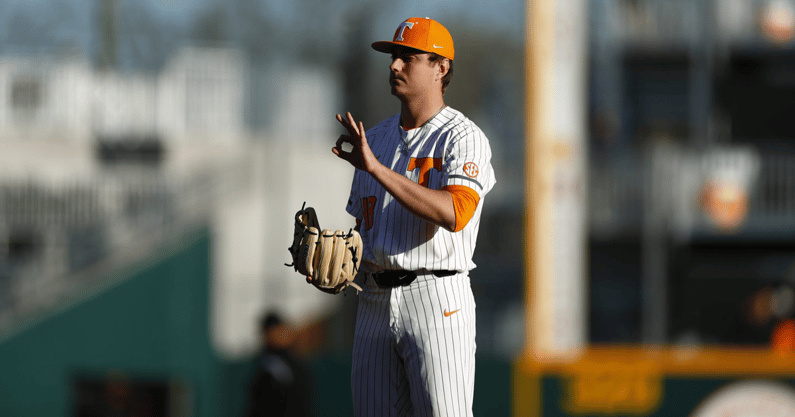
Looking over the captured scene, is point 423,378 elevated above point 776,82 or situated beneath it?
situated beneath

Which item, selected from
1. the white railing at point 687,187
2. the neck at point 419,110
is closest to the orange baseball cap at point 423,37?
the neck at point 419,110

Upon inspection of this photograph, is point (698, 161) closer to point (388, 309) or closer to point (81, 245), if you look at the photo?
point (81, 245)

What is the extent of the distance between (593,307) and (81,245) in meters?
9.02

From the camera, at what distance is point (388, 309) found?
2.49 m

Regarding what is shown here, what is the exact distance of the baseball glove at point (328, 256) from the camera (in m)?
2.38

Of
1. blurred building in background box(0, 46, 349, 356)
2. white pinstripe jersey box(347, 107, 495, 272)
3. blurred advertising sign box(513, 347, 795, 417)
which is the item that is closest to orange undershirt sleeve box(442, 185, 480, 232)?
white pinstripe jersey box(347, 107, 495, 272)

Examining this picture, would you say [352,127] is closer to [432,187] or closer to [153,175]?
[432,187]

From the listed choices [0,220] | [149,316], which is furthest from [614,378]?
[0,220]

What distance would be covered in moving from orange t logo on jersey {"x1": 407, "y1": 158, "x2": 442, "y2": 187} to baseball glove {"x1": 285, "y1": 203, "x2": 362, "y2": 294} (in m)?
0.24

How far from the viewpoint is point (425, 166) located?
2486 mm

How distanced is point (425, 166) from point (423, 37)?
1.14 ft

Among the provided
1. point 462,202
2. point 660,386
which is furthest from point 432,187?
point 660,386

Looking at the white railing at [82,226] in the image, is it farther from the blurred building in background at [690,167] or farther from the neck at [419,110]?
the neck at [419,110]

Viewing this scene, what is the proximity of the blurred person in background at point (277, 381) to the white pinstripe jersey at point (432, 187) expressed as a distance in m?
3.03
